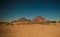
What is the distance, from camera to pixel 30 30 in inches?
133

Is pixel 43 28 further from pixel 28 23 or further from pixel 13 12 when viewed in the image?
pixel 13 12

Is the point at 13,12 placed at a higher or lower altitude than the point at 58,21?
higher

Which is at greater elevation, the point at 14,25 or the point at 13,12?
the point at 13,12

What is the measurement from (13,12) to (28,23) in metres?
0.35

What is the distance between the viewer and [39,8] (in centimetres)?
341

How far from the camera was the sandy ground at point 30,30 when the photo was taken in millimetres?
3355

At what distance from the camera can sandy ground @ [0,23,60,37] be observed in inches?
132

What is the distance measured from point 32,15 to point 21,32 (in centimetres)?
37

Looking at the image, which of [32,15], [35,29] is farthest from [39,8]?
[35,29]

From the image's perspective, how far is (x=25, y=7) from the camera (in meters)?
3.41

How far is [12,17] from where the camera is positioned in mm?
3383

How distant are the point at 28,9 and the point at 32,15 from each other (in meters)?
0.14

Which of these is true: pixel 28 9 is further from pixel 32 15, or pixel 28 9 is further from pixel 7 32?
pixel 7 32

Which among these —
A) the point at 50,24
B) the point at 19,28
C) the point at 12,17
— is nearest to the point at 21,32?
the point at 19,28
